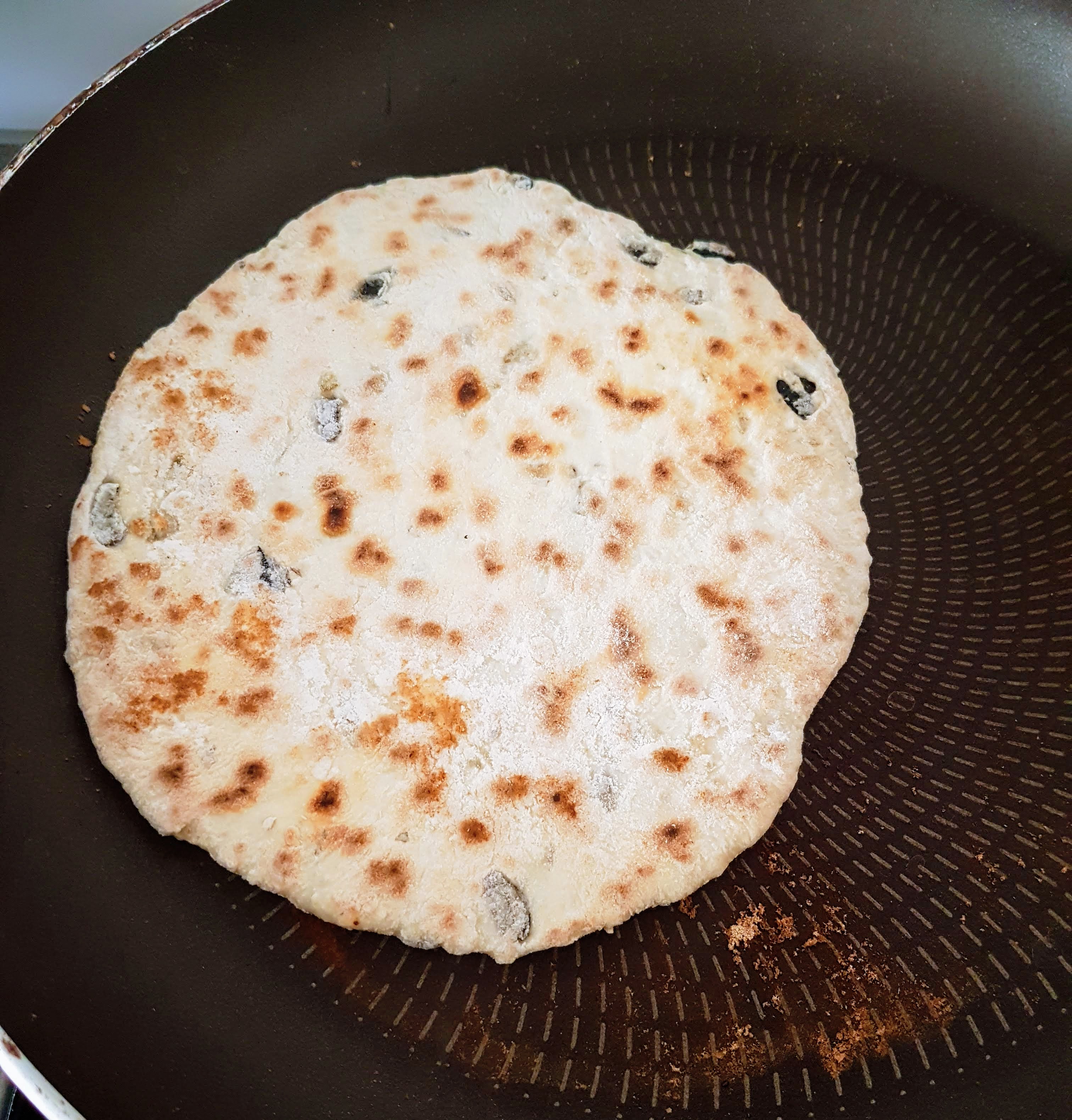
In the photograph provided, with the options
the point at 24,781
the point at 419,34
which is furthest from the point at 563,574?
the point at 419,34

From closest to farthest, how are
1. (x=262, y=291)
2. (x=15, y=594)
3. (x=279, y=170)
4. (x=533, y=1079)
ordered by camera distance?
(x=533, y=1079) < (x=15, y=594) < (x=262, y=291) < (x=279, y=170)

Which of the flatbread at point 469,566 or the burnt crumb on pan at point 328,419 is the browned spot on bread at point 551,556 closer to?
the flatbread at point 469,566

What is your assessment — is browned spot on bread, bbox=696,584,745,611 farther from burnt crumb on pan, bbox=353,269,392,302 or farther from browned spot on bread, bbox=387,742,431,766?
burnt crumb on pan, bbox=353,269,392,302

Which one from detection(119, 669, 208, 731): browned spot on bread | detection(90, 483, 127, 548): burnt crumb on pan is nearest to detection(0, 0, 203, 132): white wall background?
detection(90, 483, 127, 548): burnt crumb on pan

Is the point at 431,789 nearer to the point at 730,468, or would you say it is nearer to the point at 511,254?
the point at 730,468

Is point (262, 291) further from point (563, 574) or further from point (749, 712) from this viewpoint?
point (749, 712)

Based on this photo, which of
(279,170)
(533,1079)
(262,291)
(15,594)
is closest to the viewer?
(533,1079)
